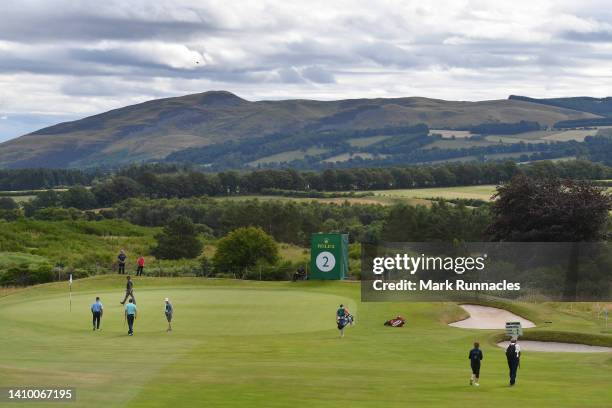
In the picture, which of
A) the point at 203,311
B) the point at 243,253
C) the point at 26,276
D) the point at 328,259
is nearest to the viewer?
the point at 203,311

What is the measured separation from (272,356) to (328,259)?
31835 millimetres

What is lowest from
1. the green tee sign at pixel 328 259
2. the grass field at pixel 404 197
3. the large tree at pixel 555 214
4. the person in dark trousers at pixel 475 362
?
the person in dark trousers at pixel 475 362

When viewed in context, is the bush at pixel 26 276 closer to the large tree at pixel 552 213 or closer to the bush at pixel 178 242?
the bush at pixel 178 242

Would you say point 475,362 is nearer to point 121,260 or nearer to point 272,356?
point 272,356

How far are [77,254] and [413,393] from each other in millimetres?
73263

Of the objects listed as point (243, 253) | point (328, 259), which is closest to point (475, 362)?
point (328, 259)

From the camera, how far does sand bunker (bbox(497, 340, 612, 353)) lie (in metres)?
41.2

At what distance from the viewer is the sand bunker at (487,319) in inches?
1933

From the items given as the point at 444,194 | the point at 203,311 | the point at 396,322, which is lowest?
the point at 396,322

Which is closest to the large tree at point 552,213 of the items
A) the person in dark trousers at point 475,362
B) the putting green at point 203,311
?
the putting green at point 203,311

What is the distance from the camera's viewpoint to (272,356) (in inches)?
1403

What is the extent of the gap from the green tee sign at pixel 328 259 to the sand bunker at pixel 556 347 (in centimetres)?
2483

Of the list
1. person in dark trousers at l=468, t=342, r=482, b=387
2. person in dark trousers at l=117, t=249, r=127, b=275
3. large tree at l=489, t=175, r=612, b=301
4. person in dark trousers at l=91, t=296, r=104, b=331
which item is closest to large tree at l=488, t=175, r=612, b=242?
large tree at l=489, t=175, r=612, b=301

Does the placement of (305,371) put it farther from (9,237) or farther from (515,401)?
(9,237)
